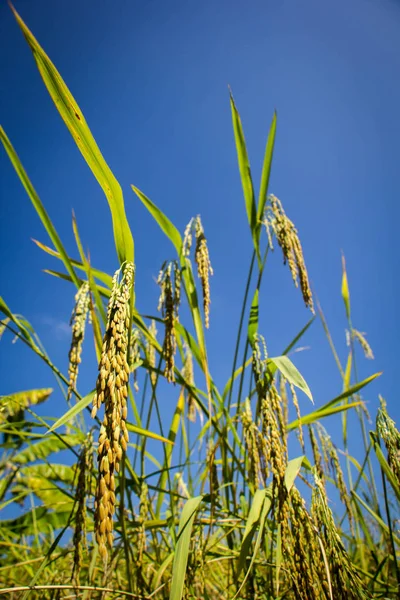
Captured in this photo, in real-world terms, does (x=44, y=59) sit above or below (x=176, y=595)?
above

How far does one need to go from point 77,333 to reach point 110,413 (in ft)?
1.85

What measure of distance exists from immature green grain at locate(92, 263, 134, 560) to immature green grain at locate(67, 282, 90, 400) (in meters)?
0.40

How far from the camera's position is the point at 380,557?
75.7 inches

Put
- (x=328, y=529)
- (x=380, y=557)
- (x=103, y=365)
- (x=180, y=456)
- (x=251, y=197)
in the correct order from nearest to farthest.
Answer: (x=103, y=365) → (x=328, y=529) → (x=251, y=197) → (x=380, y=557) → (x=180, y=456)

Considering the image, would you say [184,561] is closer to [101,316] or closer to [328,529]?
[328,529]

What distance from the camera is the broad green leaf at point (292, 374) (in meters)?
0.95

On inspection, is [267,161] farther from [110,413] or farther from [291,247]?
[110,413]

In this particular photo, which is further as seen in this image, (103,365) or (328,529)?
(328,529)

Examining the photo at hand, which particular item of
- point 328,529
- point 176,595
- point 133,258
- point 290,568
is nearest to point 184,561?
point 176,595

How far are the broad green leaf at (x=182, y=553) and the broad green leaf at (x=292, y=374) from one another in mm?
495

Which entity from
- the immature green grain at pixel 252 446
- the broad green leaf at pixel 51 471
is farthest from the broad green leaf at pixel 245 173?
the broad green leaf at pixel 51 471

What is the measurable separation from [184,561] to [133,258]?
2.64 feet

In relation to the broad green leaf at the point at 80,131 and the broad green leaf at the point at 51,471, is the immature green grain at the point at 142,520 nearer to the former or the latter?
the broad green leaf at the point at 51,471

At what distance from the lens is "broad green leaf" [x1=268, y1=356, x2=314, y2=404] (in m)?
0.95
